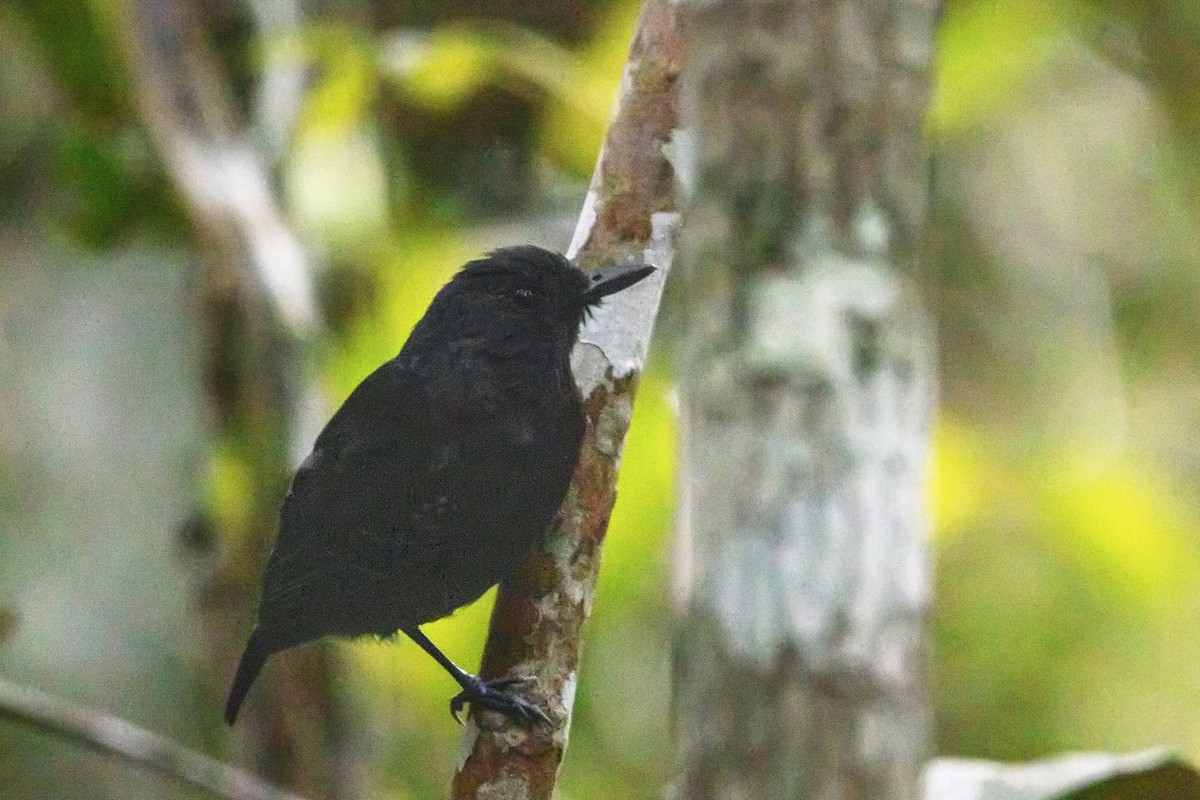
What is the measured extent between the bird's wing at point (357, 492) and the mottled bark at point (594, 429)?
0.30 metres

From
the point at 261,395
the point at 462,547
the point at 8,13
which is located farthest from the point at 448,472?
the point at 8,13

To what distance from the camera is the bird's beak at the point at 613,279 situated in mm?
2627

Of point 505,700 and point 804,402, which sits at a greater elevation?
point 804,402

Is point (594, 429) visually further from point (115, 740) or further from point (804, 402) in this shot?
A: point (115, 740)

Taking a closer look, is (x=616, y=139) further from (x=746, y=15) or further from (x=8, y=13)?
(x=8, y=13)

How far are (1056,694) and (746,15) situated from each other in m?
3.32

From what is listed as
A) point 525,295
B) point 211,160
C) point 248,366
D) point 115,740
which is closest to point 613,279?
point 525,295

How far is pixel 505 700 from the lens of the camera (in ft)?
7.69

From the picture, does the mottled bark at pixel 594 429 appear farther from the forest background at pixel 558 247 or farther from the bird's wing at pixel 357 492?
the forest background at pixel 558 247

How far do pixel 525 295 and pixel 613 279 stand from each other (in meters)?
0.24

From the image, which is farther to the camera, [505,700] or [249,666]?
[249,666]

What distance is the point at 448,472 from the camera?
2680 millimetres

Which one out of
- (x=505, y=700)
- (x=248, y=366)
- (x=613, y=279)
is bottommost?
(x=505, y=700)

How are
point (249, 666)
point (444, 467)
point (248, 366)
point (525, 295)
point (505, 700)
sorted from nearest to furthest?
point (505, 700), point (444, 467), point (525, 295), point (249, 666), point (248, 366)
